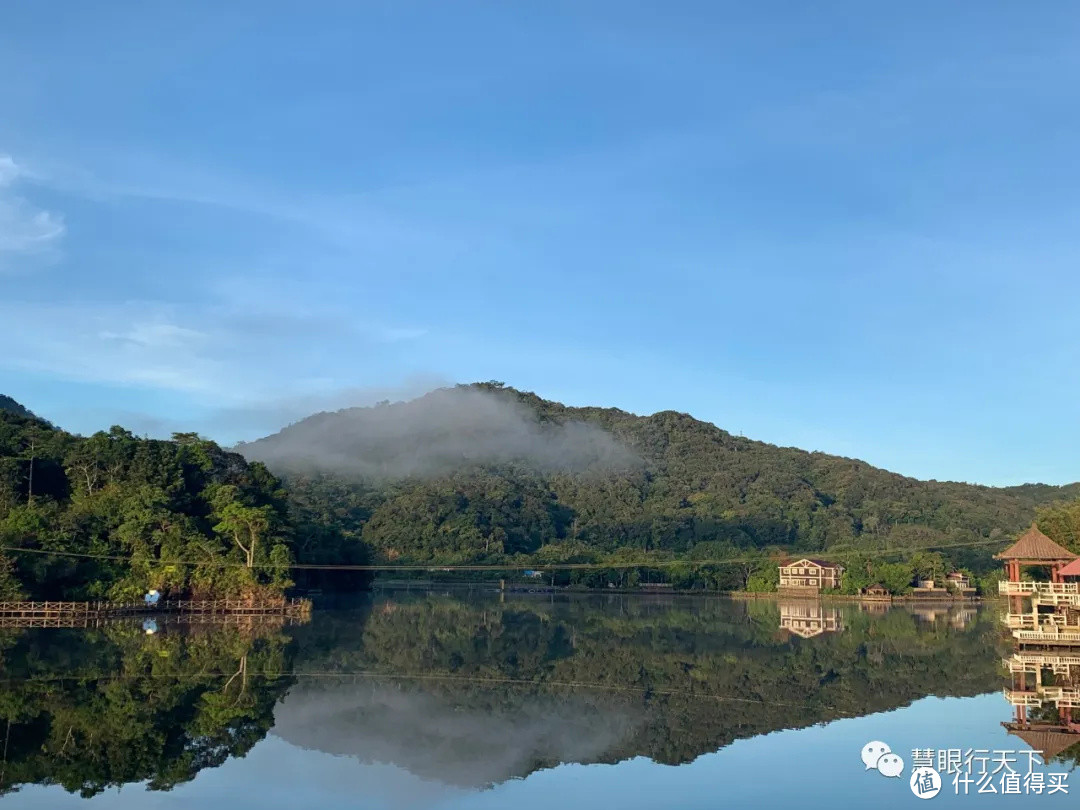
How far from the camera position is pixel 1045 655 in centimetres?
2567

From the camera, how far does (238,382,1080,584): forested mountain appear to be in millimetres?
86750

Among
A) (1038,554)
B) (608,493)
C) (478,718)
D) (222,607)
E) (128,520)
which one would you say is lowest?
(222,607)

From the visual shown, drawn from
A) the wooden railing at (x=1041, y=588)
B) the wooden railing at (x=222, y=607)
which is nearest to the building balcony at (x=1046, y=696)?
the wooden railing at (x=1041, y=588)

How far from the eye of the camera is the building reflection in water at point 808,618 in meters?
37.7

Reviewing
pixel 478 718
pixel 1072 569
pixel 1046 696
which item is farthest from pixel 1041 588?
pixel 478 718

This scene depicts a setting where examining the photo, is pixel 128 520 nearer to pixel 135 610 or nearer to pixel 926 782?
pixel 135 610

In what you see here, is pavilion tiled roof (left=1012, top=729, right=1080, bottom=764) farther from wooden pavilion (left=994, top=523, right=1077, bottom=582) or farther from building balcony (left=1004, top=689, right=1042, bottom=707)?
wooden pavilion (left=994, top=523, right=1077, bottom=582)

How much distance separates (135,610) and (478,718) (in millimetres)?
27416

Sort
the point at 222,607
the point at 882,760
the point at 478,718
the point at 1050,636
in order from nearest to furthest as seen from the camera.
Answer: the point at 882,760
the point at 478,718
the point at 1050,636
the point at 222,607

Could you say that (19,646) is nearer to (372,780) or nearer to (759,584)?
(372,780)

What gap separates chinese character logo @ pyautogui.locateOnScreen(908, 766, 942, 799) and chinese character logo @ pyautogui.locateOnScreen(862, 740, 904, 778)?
35 centimetres

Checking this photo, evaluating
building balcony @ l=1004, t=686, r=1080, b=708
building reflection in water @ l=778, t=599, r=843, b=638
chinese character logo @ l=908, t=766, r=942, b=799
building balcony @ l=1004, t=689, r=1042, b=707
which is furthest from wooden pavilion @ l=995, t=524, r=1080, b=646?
chinese character logo @ l=908, t=766, r=942, b=799

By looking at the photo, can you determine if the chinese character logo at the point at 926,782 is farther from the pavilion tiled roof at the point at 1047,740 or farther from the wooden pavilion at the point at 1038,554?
the wooden pavilion at the point at 1038,554

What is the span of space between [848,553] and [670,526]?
72.1 ft
